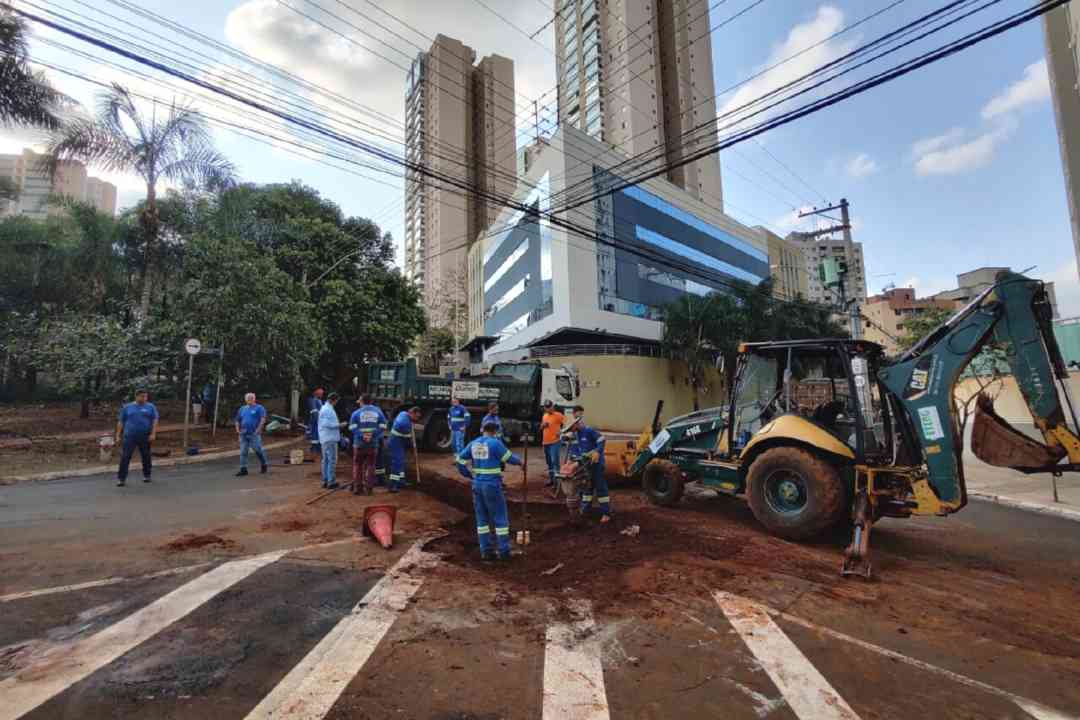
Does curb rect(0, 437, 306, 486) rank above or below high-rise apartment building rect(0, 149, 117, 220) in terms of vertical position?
below

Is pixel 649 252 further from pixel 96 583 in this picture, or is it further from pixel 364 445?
pixel 96 583

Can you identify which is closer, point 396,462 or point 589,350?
point 396,462

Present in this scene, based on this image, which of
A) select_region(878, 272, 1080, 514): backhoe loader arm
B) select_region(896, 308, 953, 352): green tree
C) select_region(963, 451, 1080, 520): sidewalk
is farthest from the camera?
select_region(896, 308, 953, 352): green tree

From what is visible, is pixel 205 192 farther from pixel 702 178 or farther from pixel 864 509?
pixel 702 178

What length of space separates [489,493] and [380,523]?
5.04 feet

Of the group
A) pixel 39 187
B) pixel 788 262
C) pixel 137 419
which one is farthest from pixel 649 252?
pixel 788 262

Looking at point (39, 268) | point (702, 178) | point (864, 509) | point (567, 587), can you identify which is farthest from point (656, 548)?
point (702, 178)

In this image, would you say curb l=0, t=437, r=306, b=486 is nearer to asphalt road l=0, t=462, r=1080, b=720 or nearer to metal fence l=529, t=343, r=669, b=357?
asphalt road l=0, t=462, r=1080, b=720

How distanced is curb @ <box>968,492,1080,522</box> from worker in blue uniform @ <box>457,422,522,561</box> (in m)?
8.95

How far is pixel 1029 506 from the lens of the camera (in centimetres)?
899

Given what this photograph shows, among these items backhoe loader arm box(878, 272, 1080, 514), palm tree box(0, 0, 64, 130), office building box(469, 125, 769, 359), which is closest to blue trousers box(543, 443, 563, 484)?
backhoe loader arm box(878, 272, 1080, 514)

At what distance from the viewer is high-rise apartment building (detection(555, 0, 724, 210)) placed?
57688mm

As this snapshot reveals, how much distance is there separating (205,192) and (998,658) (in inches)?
857

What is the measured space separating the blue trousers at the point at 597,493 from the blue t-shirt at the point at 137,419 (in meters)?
8.04
